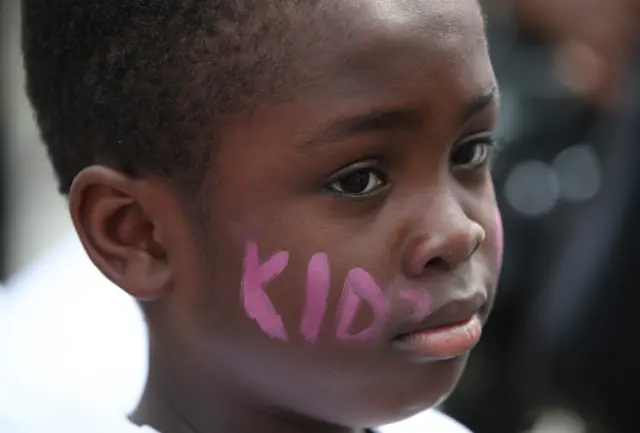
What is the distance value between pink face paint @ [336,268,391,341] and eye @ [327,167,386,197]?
0.06 meters

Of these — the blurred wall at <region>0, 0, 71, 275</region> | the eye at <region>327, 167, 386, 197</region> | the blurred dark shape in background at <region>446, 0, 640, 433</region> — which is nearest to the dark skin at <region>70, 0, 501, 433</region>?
the eye at <region>327, 167, 386, 197</region>

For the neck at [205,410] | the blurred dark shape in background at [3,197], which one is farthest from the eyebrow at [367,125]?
the blurred dark shape in background at [3,197]

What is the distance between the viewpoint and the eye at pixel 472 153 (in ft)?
2.48

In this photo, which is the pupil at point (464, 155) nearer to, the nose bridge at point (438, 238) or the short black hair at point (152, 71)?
the nose bridge at point (438, 238)

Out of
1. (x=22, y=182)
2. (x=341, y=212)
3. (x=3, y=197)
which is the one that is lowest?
(x=341, y=212)

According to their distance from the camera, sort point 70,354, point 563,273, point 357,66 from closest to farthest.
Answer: point 357,66 → point 70,354 → point 563,273

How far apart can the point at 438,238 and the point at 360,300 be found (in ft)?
0.25

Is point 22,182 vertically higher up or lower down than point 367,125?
higher up

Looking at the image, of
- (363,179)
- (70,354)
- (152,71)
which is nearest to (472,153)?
(363,179)

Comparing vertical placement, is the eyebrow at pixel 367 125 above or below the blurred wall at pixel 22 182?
below

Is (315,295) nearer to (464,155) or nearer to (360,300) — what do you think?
(360,300)

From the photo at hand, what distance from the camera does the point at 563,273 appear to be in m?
1.47

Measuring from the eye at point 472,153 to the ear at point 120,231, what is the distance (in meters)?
0.25

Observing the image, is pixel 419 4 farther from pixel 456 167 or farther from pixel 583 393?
pixel 583 393
